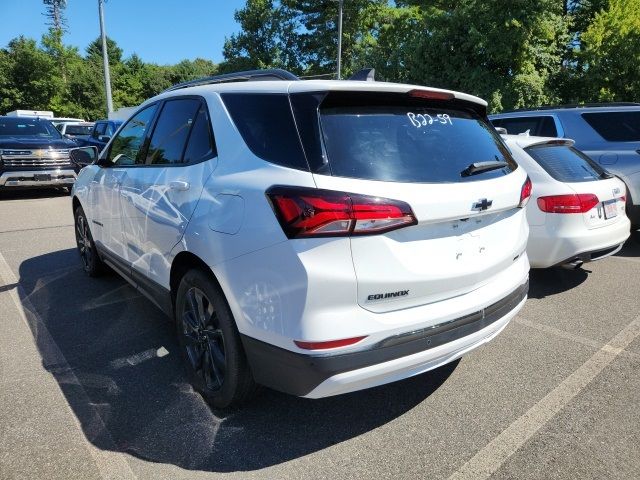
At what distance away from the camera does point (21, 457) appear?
2248 millimetres

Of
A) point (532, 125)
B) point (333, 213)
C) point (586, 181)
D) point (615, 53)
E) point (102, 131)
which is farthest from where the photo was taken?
point (615, 53)

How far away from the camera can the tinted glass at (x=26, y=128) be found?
11242mm

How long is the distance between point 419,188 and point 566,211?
105 inches

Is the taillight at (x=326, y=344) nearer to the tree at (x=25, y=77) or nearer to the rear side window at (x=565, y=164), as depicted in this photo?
the rear side window at (x=565, y=164)

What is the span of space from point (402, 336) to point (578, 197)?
116 inches

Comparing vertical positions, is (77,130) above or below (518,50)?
below

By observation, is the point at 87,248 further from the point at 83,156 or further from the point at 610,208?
the point at 610,208

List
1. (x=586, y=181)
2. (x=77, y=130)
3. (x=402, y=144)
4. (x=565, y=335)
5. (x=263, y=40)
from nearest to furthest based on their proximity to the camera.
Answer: (x=402, y=144), (x=565, y=335), (x=586, y=181), (x=77, y=130), (x=263, y=40)

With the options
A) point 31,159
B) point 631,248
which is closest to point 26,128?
point 31,159

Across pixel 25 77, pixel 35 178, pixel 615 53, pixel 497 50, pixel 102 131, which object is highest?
pixel 25 77

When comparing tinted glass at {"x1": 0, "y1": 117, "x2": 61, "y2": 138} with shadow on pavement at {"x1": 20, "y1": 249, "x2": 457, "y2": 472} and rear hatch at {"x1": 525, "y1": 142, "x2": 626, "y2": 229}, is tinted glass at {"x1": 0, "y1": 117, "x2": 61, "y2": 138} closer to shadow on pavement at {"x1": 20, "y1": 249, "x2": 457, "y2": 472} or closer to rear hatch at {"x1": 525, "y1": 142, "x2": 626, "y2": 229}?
shadow on pavement at {"x1": 20, "y1": 249, "x2": 457, "y2": 472}

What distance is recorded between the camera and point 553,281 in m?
4.84

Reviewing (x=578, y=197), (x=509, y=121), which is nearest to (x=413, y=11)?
(x=509, y=121)

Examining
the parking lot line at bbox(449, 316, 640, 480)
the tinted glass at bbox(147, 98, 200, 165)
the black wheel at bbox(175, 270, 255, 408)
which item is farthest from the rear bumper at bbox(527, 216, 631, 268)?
the tinted glass at bbox(147, 98, 200, 165)
